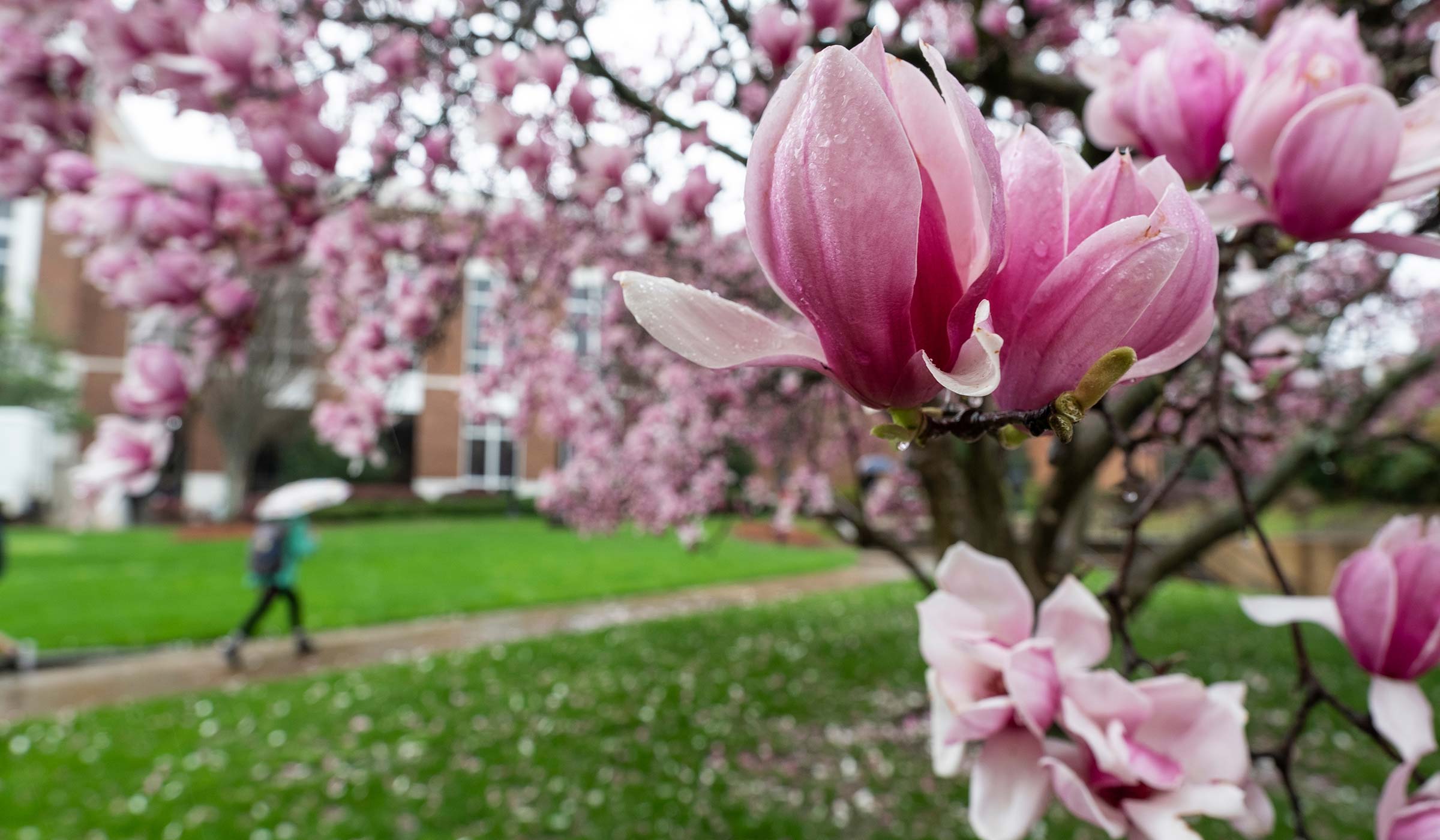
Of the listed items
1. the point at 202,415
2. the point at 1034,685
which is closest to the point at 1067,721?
the point at 1034,685

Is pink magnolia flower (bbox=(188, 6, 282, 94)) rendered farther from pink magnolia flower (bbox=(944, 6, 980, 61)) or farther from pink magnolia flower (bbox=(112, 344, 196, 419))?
pink magnolia flower (bbox=(944, 6, 980, 61))

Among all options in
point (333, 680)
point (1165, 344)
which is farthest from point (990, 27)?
point (333, 680)

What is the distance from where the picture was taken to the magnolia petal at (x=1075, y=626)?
63 centimetres

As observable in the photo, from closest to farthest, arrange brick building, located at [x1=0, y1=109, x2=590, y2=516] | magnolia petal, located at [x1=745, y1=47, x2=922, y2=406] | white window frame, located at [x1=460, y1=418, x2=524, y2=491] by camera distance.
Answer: magnolia petal, located at [x1=745, y1=47, x2=922, y2=406]
brick building, located at [x1=0, y1=109, x2=590, y2=516]
white window frame, located at [x1=460, y1=418, x2=524, y2=491]

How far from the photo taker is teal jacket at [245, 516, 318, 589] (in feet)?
20.5

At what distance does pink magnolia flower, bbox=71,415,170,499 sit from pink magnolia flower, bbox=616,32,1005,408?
1.69 metres

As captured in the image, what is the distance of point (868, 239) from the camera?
34 cm

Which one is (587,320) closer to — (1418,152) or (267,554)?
(267,554)

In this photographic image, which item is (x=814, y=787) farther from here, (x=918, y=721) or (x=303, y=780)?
(x=303, y=780)

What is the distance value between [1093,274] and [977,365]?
7cm

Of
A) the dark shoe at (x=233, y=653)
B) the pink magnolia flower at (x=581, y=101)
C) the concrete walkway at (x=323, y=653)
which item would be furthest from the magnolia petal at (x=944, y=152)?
the dark shoe at (x=233, y=653)

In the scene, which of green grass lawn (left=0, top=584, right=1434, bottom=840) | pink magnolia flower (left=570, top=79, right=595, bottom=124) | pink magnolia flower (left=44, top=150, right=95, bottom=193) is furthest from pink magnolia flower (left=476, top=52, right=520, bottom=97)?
green grass lawn (left=0, top=584, right=1434, bottom=840)

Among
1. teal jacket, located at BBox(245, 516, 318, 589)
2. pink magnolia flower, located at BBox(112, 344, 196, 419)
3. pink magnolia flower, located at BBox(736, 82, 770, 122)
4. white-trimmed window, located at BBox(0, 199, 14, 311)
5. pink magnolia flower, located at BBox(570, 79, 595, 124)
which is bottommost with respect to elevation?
teal jacket, located at BBox(245, 516, 318, 589)

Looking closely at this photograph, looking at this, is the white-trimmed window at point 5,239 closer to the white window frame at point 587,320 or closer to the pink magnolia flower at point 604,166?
the white window frame at point 587,320
